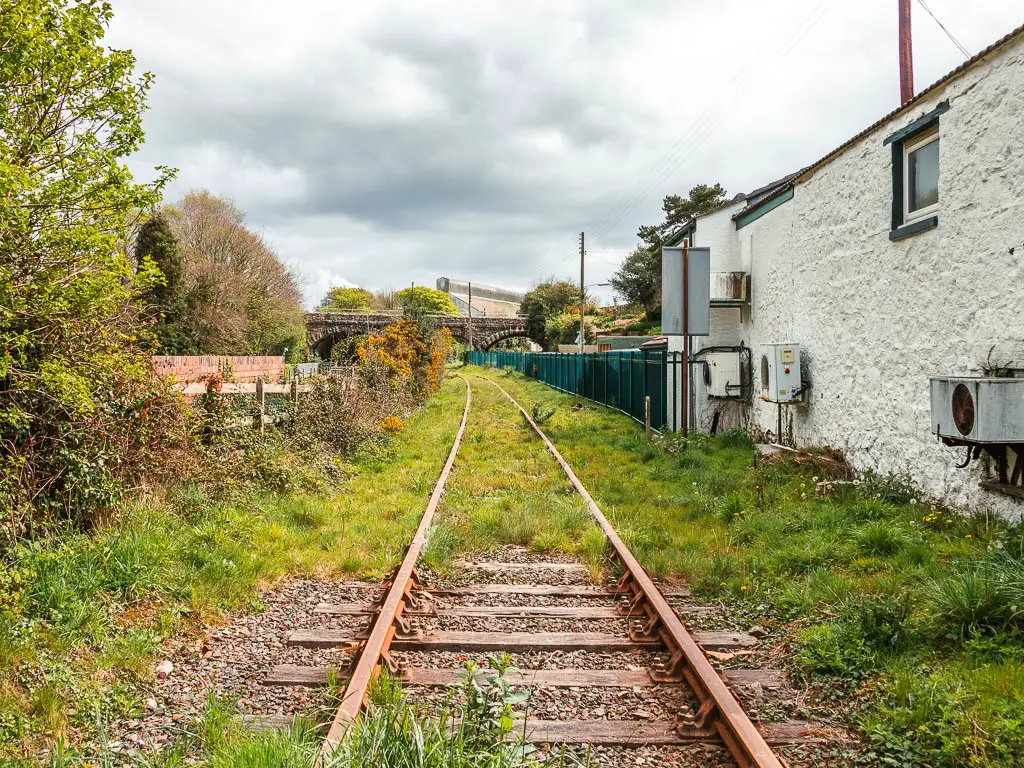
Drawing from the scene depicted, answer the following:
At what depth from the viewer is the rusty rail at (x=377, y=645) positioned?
2.95 m

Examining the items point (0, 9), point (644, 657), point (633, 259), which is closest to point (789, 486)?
point (644, 657)

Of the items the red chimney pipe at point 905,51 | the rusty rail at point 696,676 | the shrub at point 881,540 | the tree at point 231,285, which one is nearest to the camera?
the rusty rail at point 696,676

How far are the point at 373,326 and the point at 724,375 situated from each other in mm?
40248

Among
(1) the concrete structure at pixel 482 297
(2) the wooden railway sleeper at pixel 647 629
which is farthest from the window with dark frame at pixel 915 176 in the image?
(1) the concrete structure at pixel 482 297

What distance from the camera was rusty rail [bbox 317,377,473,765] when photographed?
2945 mm

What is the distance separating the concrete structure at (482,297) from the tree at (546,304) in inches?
2645

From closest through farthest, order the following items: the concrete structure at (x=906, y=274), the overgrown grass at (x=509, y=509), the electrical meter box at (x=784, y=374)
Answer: the concrete structure at (x=906, y=274) → the overgrown grass at (x=509, y=509) → the electrical meter box at (x=784, y=374)

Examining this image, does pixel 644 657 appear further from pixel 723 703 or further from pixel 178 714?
pixel 178 714

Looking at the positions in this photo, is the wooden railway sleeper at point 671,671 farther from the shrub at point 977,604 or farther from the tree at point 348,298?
the tree at point 348,298

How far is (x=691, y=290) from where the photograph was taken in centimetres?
1194

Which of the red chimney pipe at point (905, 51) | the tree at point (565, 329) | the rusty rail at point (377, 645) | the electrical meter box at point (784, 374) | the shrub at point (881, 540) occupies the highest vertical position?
the red chimney pipe at point (905, 51)

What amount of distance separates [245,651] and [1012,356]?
6227 millimetres

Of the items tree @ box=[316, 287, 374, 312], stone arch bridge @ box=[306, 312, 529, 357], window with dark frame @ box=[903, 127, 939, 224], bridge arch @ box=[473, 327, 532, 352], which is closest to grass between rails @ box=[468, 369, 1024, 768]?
window with dark frame @ box=[903, 127, 939, 224]

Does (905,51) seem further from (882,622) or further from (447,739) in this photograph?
(447,739)
